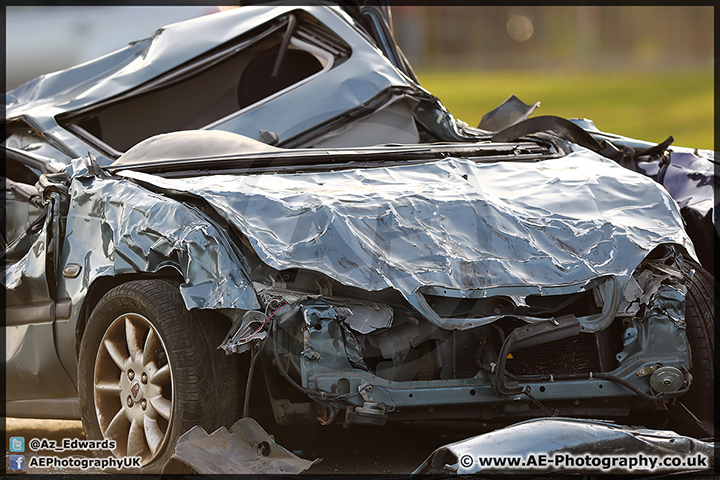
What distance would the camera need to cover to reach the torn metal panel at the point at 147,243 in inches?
149

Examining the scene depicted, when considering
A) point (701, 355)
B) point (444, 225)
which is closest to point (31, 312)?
point (444, 225)

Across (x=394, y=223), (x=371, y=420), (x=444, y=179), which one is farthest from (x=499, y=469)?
(x=444, y=179)

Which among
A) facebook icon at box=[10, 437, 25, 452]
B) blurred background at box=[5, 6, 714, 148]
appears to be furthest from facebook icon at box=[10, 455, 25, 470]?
blurred background at box=[5, 6, 714, 148]

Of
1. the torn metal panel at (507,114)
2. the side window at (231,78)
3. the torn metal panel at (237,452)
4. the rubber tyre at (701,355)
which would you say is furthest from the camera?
the torn metal panel at (507,114)

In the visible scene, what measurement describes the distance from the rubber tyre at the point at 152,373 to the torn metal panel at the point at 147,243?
13 centimetres

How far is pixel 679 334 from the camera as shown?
4.07 metres

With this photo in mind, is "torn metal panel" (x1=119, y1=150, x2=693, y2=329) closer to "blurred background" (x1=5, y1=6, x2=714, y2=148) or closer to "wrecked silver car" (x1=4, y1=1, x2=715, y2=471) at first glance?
"wrecked silver car" (x1=4, y1=1, x2=715, y2=471)

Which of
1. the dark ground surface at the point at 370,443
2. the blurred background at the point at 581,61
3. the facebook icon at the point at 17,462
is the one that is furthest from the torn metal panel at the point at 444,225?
the blurred background at the point at 581,61

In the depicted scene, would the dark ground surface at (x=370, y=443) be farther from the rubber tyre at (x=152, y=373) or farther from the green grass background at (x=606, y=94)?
the green grass background at (x=606, y=94)

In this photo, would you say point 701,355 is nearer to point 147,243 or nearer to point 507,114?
point 147,243

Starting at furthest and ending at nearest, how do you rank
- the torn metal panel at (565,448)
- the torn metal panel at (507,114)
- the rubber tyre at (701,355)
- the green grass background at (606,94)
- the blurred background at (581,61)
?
the green grass background at (606,94) → the blurred background at (581,61) → the torn metal panel at (507,114) → the rubber tyre at (701,355) → the torn metal panel at (565,448)

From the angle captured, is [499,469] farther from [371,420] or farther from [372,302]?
[372,302]

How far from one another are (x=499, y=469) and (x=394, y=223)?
1.16m

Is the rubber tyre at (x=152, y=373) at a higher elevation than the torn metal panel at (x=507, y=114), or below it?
below
